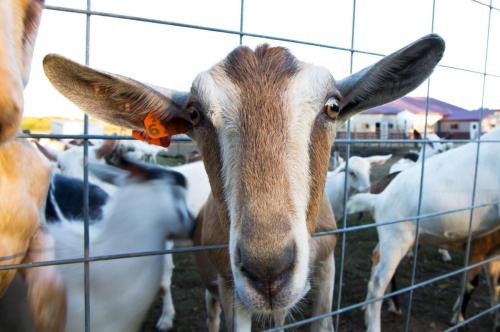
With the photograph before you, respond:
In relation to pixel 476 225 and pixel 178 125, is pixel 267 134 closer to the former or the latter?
pixel 178 125

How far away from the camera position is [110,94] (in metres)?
1.60

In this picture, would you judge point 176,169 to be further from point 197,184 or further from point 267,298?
point 267,298

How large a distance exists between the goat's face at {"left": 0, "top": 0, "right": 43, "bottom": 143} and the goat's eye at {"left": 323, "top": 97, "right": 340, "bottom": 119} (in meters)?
1.09

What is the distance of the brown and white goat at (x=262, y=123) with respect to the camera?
1199 mm

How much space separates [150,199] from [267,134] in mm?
1237

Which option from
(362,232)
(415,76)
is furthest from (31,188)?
(362,232)

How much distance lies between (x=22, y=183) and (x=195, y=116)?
81cm

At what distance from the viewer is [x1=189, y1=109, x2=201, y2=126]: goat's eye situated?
5.15 ft

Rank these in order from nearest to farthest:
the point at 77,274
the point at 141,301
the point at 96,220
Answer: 1. the point at 77,274
2. the point at 141,301
3. the point at 96,220

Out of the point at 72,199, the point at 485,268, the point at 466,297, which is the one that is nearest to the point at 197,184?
Answer: the point at 72,199

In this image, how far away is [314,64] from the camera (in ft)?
5.39

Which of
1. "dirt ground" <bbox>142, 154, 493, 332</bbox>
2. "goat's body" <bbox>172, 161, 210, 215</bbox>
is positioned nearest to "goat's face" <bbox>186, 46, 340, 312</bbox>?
"goat's body" <bbox>172, 161, 210, 215</bbox>

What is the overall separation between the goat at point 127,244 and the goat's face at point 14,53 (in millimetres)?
1069

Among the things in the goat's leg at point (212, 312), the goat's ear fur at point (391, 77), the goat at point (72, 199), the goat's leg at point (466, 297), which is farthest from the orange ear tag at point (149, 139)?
the goat's leg at point (466, 297)
